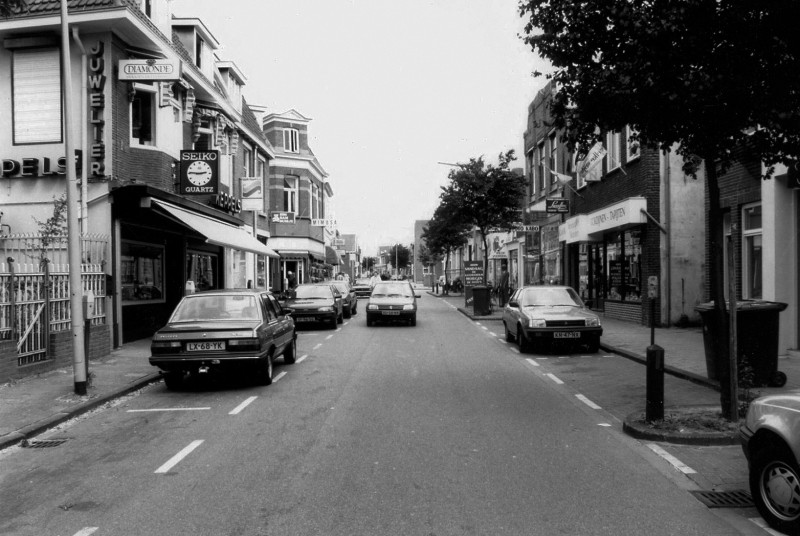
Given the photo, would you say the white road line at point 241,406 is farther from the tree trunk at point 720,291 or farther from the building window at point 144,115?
the building window at point 144,115

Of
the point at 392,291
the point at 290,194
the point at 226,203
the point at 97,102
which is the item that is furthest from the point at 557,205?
the point at 290,194

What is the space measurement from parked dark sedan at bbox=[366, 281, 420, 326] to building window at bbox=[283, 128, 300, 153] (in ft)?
88.9

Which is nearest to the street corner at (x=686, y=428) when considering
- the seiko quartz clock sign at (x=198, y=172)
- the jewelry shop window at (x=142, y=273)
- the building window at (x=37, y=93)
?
the jewelry shop window at (x=142, y=273)

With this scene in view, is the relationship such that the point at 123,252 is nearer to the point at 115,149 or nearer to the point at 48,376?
the point at 115,149

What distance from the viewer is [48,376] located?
1113 cm

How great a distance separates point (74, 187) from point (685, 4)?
847 cm

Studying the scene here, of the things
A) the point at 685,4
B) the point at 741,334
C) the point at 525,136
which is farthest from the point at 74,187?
the point at 525,136

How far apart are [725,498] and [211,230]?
15.9 meters

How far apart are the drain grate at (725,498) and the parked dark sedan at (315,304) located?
53.3 feet

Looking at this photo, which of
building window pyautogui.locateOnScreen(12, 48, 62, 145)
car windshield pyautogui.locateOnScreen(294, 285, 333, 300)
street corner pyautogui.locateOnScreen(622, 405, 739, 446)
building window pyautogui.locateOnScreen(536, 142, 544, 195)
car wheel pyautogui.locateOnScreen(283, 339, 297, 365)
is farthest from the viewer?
building window pyautogui.locateOnScreen(536, 142, 544, 195)

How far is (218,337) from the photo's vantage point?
9.87 m

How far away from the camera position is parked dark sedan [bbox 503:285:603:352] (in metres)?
14.4

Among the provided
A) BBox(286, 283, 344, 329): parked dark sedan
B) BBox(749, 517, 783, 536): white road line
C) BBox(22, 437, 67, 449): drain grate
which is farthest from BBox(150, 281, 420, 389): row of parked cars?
BBox(286, 283, 344, 329): parked dark sedan

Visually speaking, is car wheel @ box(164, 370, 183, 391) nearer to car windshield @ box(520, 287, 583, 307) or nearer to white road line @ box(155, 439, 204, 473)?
white road line @ box(155, 439, 204, 473)
